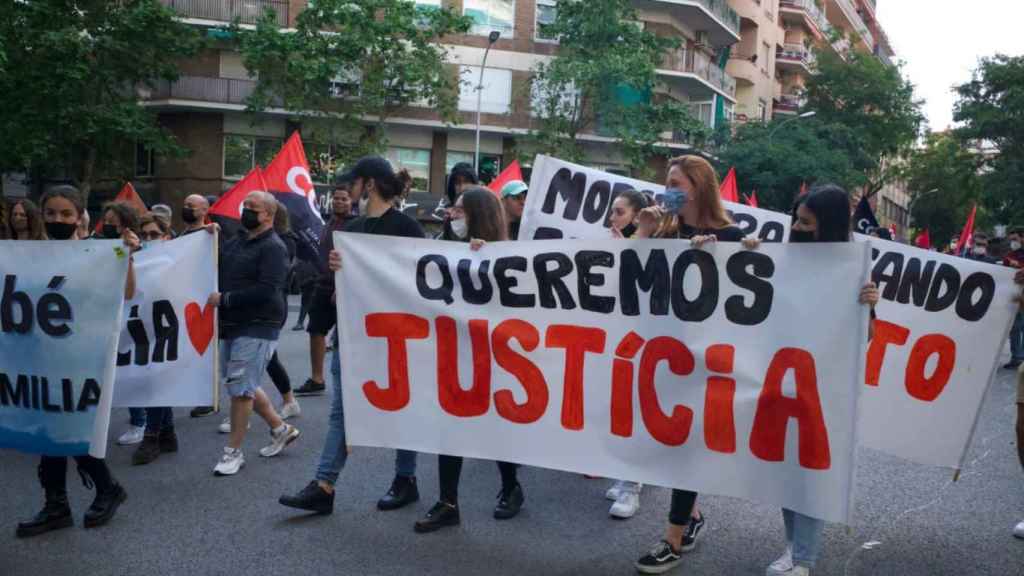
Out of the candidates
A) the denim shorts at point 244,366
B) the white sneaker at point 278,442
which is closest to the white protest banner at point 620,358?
the denim shorts at point 244,366

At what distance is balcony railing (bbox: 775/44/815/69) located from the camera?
55.3 metres

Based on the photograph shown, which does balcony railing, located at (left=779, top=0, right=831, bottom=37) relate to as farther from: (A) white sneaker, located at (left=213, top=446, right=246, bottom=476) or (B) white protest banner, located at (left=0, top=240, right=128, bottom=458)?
(B) white protest banner, located at (left=0, top=240, right=128, bottom=458)

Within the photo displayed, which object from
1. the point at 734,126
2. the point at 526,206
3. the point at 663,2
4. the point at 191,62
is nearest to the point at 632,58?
the point at 663,2

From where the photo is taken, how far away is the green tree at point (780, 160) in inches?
1587

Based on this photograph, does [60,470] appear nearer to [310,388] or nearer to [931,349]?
[310,388]

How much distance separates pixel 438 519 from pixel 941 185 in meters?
64.5

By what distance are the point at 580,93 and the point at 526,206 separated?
2843cm

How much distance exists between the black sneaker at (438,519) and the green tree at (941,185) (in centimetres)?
3985

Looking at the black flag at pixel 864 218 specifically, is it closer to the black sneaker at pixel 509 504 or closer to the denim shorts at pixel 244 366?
A: the black sneaker at pixel 509 504

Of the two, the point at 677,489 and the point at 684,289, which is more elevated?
the point at 684,289

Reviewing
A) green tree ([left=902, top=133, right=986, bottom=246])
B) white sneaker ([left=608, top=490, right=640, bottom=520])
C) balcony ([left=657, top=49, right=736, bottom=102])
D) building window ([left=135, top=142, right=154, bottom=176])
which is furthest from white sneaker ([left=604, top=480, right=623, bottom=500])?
green tree ([left=902, top=133, right=986, bottom=246])

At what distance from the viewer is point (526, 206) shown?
803cm

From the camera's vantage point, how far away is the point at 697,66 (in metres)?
43.2

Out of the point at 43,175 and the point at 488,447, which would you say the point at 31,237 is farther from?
the point at 43,175
